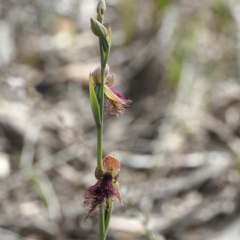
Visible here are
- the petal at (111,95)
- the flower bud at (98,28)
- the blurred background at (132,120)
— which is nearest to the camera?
the flower bud at (98,28)

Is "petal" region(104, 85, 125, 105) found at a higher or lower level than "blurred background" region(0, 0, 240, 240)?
lower

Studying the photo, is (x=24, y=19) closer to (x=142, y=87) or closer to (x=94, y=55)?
(x=94, y=55)

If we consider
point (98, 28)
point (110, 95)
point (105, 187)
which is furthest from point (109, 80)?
point (105, 187)

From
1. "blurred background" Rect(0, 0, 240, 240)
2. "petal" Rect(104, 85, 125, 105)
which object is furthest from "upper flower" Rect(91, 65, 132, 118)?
"blurred background" Rect(0, 0, 240, 240)

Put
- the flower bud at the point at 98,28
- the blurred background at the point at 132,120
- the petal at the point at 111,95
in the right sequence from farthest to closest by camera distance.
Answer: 1. the blurred background at the point at 132,120
2. the petal at the point at 111,95
3. the flower bud at the point at 98,28

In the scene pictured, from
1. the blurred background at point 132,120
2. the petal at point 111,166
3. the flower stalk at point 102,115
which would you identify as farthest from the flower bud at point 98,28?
the blurred background at point 132,120

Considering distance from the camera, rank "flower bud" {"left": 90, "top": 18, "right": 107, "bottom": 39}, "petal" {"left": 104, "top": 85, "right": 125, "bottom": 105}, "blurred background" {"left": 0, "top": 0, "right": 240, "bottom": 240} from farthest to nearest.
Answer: "blurred background" {"left": 0, "top": 0, "right": 240, "bottom": 240}
"petal" {"left": 104, "top": 85, "right": 125, "bottom": 105}
"flower bud" {"left": 90, "top": 18, "right": 107, "bottom": 39}

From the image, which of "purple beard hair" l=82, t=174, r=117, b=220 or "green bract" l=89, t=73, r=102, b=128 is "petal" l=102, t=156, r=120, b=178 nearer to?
"purple beard hair" l=82, t=174, r=117, b=220

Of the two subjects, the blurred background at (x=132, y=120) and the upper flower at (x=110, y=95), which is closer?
the upper flower at (x=110, y=95)

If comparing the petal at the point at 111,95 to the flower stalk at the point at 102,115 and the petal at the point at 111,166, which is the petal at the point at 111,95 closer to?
the flower stalk at the point at 102,115

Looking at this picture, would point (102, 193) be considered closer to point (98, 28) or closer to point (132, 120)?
point (98, 28)
